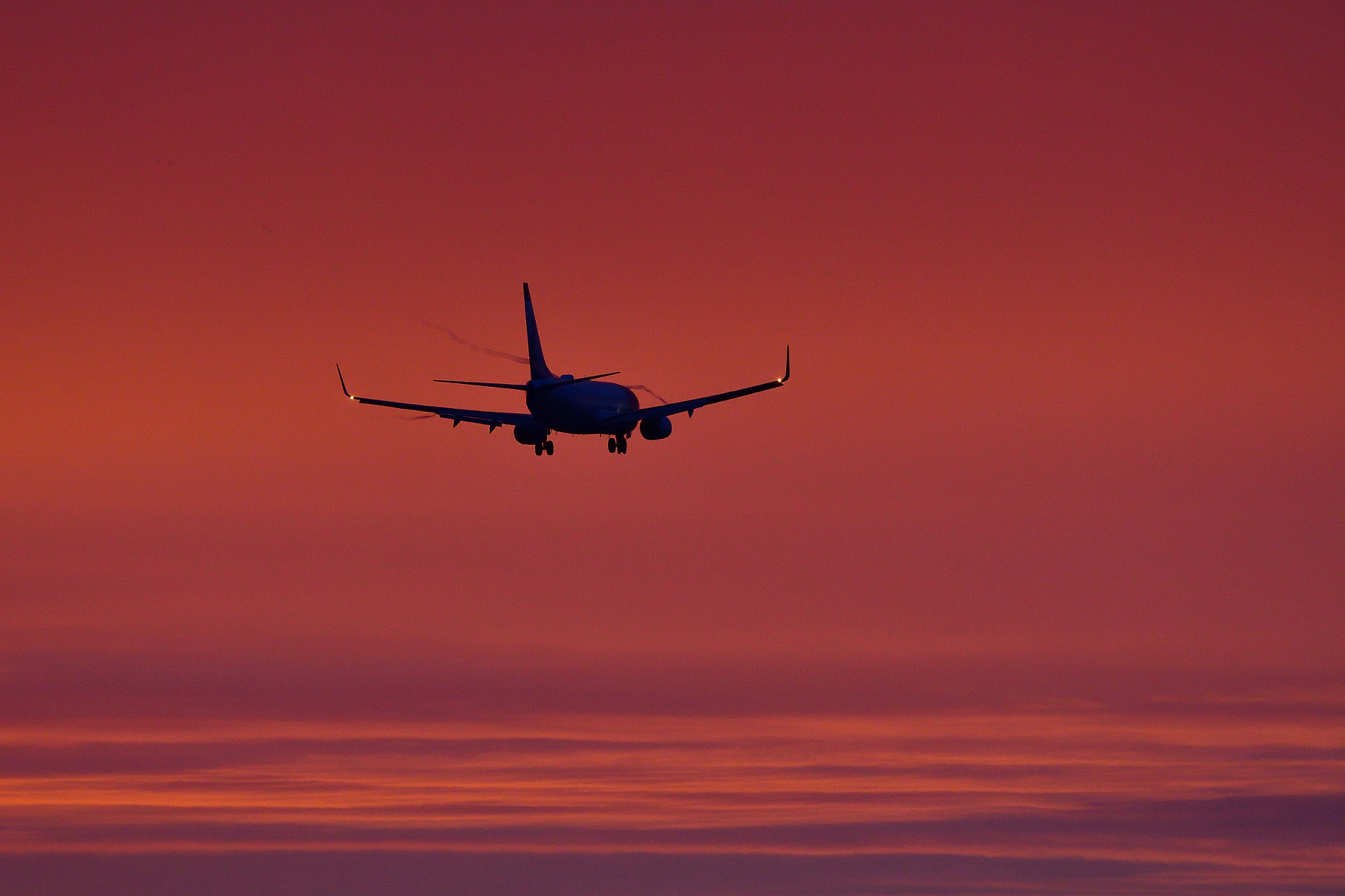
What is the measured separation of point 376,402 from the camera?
116 meters

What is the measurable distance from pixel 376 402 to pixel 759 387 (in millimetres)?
24122

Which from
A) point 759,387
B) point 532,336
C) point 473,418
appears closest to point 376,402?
point 473,418

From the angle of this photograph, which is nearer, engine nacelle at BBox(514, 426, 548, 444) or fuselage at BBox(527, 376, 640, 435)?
fuselage at BBox(527, 376, 640, 435)

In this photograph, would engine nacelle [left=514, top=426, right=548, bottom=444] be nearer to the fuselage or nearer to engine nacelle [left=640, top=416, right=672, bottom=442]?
the fuselage

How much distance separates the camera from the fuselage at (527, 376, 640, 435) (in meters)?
116

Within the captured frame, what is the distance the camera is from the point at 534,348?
12669 centimetres

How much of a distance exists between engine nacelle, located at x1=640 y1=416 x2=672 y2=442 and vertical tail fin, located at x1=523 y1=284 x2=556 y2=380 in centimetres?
704

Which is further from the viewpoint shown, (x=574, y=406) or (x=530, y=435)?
(x=530, y=435)

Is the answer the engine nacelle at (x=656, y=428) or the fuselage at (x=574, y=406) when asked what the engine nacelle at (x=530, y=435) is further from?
the engine nacelle at (x=656, y=428)

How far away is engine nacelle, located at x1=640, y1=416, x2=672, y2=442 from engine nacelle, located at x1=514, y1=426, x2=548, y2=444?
6.64 metres

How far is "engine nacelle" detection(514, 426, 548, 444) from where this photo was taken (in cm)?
11950

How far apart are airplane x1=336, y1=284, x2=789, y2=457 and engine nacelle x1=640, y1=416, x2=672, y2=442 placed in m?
0.04

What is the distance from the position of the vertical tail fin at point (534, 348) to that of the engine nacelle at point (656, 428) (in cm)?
704

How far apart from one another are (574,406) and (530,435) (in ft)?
16.8
